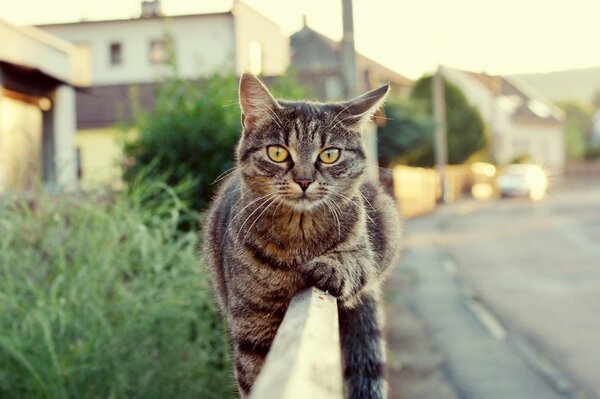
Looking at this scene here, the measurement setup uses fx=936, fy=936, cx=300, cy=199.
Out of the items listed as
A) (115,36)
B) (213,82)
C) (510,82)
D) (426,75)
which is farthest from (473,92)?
(213,82)

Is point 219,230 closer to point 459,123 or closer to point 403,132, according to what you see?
point 403,132

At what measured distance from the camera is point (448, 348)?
34.4 ft

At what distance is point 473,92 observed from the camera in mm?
65000

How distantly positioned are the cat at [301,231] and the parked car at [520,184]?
36.1m

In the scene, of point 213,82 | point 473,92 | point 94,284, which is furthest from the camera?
point 473,92

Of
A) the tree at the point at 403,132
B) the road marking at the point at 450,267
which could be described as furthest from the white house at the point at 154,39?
the road marking at the point at 450,267

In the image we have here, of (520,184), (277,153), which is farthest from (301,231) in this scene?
(520,184)

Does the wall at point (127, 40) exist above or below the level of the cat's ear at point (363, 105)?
above

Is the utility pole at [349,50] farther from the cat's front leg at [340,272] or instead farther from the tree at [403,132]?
the tree at [403,132]

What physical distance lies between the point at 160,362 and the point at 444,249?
54.4 feet

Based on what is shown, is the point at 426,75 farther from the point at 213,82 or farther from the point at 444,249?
the point at 213,82

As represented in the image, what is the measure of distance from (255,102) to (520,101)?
2683 inches

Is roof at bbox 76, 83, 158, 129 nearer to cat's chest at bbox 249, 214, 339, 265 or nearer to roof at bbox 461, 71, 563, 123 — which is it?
cat's chest at bbox 249, 214, 339, 265

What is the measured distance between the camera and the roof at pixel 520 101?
214 ft
